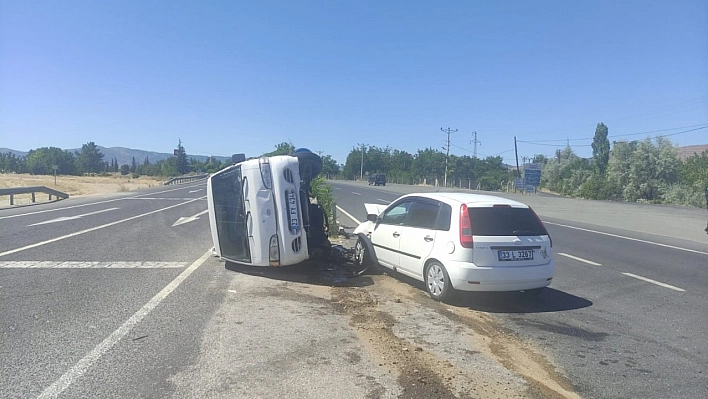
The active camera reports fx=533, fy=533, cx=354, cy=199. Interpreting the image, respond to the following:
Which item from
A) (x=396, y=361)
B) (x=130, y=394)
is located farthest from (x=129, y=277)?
(x=396, y=361)

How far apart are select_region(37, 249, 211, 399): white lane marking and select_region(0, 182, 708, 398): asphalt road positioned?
2 cm

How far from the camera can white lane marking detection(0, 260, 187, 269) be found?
902 cm

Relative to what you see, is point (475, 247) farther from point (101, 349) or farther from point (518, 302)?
point (101, 349)

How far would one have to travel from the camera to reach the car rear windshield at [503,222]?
7.20 metres

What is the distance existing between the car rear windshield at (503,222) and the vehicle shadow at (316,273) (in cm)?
224

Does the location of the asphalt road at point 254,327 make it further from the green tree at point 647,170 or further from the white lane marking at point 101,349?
the green tree at point 647,170

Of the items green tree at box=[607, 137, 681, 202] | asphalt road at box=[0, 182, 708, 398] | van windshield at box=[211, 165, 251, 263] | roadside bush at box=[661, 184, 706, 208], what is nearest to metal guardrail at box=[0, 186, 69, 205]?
asphalt road at box=[0, 182, 708, 398]

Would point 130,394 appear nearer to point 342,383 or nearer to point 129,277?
point 342,383

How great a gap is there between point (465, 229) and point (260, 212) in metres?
3.14

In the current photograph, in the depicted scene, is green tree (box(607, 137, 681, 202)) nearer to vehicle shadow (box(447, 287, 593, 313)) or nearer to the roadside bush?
the roadside bush

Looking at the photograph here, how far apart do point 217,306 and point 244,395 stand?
2.87 meters

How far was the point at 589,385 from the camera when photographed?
4.54 meters

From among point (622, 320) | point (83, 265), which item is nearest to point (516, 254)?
point (622, 320)

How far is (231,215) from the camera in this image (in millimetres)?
8664
